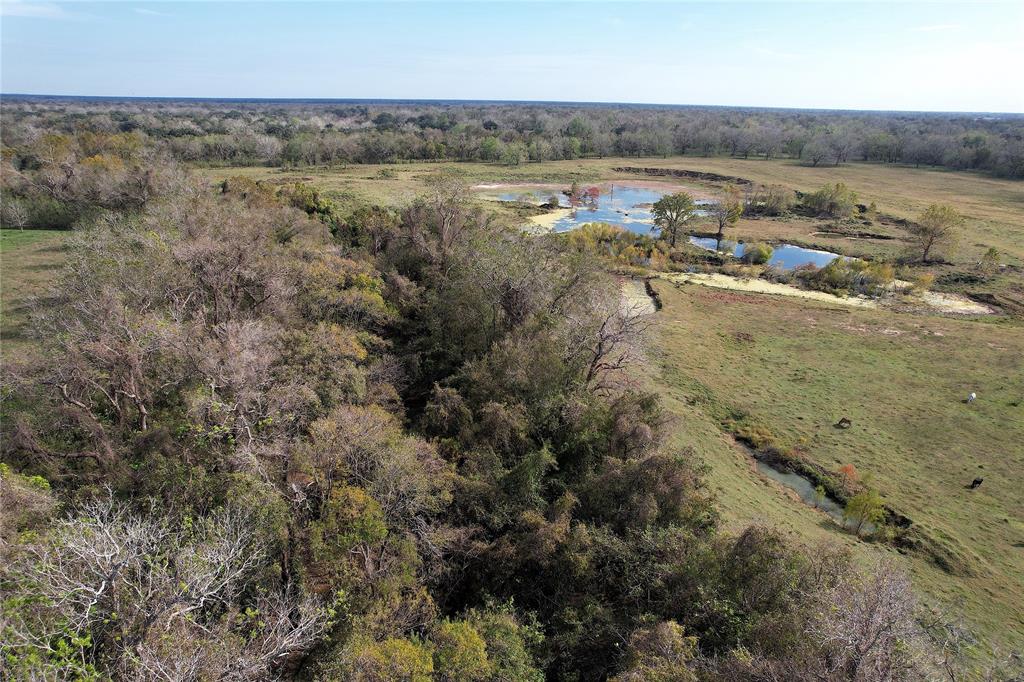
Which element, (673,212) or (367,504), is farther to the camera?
(673,212)

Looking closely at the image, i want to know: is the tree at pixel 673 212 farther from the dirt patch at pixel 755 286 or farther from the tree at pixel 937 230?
the tree at pixel 937 230

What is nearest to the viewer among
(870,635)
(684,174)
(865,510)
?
(870,635)

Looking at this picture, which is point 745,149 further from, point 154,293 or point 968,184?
point 154,293

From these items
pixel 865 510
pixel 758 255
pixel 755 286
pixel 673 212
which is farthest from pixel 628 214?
pixel 865 510

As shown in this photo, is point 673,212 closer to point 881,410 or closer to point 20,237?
point 881,410

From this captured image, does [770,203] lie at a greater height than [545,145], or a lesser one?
lesser

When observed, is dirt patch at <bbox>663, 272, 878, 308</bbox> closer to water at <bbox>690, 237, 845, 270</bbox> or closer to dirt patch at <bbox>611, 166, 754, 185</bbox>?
water at <bbox>690, 237, 845, 270</bbox>
